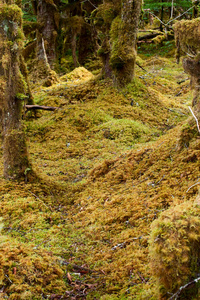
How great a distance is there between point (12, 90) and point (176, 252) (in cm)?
432

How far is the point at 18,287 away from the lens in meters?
2.73

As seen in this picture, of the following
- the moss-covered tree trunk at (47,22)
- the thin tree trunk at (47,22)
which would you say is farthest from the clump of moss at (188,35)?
the thin tree trunk at (47,22)

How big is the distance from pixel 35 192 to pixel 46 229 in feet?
3.54

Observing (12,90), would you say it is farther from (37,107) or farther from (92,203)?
(37,107)

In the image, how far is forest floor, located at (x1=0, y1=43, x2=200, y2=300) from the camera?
296cm

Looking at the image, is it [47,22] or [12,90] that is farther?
[47,22]

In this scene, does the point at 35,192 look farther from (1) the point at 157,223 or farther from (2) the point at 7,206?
(1) the point at 157,223

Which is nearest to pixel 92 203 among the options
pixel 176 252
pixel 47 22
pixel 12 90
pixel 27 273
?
pixel 27 273

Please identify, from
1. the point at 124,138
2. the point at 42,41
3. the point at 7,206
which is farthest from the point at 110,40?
the point at 7,206

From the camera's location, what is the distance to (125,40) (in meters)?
9.38

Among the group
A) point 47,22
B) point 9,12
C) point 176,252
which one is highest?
point 47,22

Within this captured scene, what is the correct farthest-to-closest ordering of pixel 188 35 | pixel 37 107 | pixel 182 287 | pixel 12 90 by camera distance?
pixel 37 107 < pixel 12 90 < pixel 188 35 < pixel 182 287

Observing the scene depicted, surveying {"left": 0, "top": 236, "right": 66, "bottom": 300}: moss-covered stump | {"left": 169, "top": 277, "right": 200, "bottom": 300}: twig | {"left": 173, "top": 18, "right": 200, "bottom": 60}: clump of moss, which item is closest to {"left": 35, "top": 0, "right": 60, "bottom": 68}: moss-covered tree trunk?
{"left": 173, "top": 18, "right": 200, "bottom": 60}: clump of moss

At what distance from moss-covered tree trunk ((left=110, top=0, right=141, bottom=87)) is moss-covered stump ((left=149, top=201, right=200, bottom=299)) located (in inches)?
318
